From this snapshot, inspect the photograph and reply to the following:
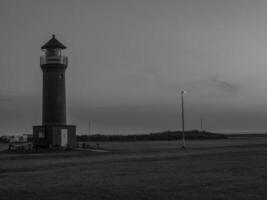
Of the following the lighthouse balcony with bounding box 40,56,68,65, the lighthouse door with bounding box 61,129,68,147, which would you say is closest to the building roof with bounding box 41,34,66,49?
the lighthouse balcony with bounding box 40,56,68,65

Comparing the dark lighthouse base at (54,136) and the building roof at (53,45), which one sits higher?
the building roof at (53,45)

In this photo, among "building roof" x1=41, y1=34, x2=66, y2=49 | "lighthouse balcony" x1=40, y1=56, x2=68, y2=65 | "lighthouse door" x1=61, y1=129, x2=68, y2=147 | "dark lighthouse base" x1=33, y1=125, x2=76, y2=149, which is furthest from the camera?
"lighthouse door" x1=61, y1=129, x2=68, y2=147

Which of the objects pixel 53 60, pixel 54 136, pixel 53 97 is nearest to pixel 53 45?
pixel 53 60

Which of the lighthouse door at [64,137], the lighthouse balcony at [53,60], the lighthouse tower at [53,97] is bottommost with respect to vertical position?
the lighthouse door at [64,137]

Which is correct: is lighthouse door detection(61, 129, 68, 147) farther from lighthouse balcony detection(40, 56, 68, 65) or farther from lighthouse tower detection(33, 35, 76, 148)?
lighthouse balcony detection(40, 56, 68, 65)

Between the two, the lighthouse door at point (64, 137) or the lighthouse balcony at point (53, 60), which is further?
the lighthouse door at point (64, 137)

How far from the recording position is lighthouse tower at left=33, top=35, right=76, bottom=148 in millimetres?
49062

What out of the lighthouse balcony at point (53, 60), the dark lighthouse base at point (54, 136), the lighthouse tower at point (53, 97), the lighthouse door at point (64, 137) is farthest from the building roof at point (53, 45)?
the lighthouse door at point (64, 137)

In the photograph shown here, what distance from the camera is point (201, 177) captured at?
1939cm

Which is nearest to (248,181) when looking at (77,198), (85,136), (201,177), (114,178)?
(201,177)

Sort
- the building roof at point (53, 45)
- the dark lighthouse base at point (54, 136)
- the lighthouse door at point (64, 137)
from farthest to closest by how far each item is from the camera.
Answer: the lighthouse door at point (64, 137) → the building roof at point (53, 45) → the dark lighthouse base at point (54, 136)

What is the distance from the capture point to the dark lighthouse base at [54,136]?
48.8 meters

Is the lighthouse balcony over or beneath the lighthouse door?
over

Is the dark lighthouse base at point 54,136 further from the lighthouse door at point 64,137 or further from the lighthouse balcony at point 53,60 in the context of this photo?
the lighthouse balcony at point 53,60
